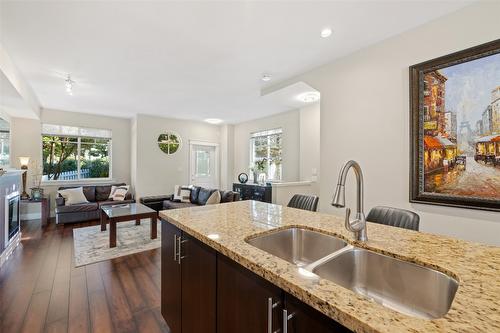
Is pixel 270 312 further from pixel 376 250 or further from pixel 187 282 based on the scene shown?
pixel 187 282

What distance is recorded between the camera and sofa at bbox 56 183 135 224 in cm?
502

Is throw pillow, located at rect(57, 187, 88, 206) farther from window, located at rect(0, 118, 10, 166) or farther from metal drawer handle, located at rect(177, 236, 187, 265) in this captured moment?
metal drawer handle, located at rect(177, 236, 187, 265)

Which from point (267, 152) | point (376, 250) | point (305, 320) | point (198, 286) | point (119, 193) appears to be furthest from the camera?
point (267, 152)

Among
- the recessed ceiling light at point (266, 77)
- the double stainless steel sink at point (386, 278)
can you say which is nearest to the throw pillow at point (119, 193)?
the recessed ceiling light at point (266, 77)

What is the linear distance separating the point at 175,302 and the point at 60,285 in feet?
6.06

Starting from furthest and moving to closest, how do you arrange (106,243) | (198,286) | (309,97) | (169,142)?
(169,142) → (309,97) → (106,243) → (198,286)

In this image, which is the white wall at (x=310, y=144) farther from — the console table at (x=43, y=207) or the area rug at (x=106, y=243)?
the console table at (x=43, y=207)

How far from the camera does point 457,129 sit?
2.09 meters

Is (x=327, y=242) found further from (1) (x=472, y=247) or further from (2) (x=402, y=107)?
(2) (x=402, y=107)

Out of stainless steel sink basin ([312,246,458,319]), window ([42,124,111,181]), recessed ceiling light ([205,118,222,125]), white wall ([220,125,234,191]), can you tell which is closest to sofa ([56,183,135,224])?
window ([42,124,111,181])

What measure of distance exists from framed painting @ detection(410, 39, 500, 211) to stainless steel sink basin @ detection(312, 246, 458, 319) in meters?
1.58

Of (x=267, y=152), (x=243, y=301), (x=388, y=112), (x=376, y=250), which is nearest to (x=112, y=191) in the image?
(x=267, y=152)

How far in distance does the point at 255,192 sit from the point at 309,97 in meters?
2.48

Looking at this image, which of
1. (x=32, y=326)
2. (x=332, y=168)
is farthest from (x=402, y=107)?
(x=32, y=326)
